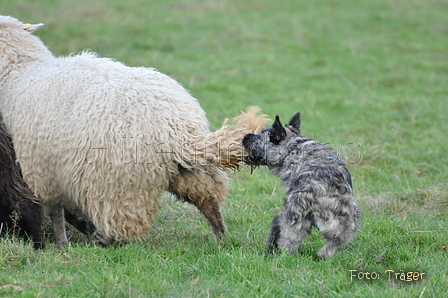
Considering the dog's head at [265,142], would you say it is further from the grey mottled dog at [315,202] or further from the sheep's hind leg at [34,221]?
the sheep's hind leg at [34,221]

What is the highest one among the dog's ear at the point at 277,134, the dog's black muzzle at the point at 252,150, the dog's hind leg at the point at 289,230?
the dog's ear at the point at 277,134

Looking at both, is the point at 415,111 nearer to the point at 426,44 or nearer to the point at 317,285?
the point at 426,44

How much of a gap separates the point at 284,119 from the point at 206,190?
4.73 metres

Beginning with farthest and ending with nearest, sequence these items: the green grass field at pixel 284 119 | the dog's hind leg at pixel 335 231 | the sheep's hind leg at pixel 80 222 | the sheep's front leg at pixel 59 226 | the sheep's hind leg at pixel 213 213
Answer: the sheep's hind leg at pixel 80 222, the sheep's front leg at pixel 59 226, the sheep's hind leg at pixel 213 213, the dog's hind leg at pixel 335 231, the green grass field at pixel 284 119

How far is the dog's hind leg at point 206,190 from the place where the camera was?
494 centimetres

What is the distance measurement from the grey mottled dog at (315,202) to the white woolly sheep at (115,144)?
1.55 feet

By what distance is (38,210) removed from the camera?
4980mm

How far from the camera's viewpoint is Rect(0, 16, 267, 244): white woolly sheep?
4.65 m

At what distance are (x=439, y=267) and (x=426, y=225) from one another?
3.63 feet

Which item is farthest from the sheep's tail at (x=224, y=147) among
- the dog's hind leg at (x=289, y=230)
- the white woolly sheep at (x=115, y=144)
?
the dog's hind leg at (x=289, y=230)

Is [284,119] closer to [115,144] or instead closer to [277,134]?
[277,134]

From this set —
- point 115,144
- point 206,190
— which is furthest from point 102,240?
point 206,190

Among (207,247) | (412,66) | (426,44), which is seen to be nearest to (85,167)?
(207,247)

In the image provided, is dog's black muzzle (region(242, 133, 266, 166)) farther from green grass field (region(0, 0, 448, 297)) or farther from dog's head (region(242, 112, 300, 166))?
green grass field (region(0, 0, 448, 297))
